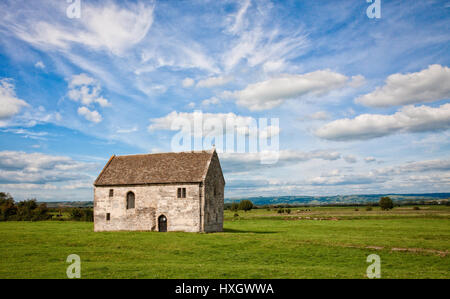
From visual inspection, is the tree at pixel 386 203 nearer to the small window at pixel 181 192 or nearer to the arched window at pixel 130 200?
the small window at pixel 181 192

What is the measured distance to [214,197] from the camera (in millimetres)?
46594

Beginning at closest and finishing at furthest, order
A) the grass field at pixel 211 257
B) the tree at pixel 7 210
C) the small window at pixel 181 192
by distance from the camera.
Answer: the grass field at pixel 211 257
the small window at pixel 181 192
the tree at pixel 7 210

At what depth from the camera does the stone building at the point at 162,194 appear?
141 ft

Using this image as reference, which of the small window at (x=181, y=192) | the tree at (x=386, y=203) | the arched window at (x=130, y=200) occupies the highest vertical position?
the small window at (x=181, y=192)

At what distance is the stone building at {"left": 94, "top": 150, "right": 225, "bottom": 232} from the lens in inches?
1689

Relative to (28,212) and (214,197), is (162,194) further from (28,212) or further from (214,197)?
(28,212)

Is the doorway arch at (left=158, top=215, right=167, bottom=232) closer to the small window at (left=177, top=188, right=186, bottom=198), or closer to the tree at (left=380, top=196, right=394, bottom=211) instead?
the small window at (left=177, top=188, right=186, bottom=198)

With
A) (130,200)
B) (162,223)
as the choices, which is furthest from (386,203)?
(130,200)

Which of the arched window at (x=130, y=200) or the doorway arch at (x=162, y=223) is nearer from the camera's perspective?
the doorway arch at (x=162, y=223)

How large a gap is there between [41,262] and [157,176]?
78.7 ft

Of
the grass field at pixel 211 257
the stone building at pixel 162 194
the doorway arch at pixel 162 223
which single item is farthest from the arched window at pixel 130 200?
the grass field at pixel 211 257

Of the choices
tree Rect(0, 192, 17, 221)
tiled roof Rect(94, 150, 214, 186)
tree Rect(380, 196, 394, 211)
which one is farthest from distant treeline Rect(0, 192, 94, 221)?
tree Rect(380, 196, 394, 211)

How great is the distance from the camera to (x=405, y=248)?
95.9 feet
